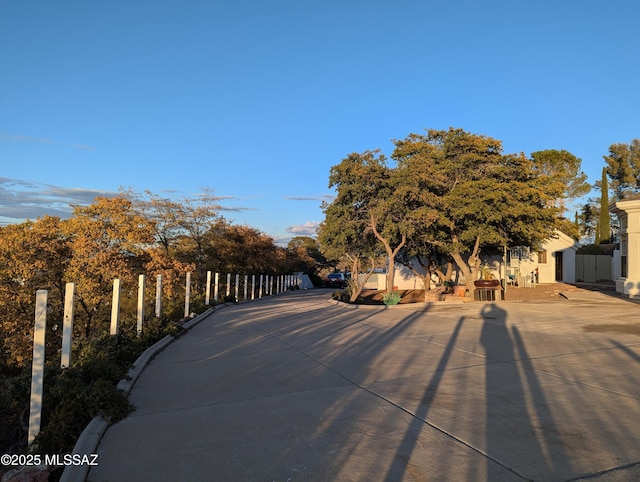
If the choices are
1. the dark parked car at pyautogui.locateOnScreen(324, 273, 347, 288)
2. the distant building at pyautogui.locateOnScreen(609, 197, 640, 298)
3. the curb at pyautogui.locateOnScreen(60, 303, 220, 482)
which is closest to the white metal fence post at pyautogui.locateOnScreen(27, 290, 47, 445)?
the curb at pyautogui.locateOnScreen(60, 303, 220, 482)

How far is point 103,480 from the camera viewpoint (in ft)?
13.5

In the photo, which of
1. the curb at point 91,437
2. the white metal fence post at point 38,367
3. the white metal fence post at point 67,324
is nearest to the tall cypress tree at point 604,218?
the curb at point 91,437

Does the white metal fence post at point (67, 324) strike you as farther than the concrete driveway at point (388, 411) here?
Yes

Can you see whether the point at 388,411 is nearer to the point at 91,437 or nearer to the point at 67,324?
the point at 91,437

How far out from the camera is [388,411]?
566cm

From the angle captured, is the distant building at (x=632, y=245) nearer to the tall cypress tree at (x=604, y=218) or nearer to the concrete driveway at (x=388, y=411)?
the concrete driveway at (x=388, y=411)

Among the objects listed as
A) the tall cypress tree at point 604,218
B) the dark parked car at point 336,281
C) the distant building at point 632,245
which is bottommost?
the dark parked car at point 336,281

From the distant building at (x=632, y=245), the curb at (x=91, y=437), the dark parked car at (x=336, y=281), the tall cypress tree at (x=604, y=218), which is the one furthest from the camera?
the dark parked car at (x=336, y=281)

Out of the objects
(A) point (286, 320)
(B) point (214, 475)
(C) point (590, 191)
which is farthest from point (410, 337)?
(C) point (590, 191)

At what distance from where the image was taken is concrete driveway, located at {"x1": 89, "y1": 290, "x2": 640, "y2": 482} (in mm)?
4156

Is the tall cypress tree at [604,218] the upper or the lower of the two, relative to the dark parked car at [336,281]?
upper

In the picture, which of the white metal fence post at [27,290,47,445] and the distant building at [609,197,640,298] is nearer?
the white metal fence post at [27,290,47,445]

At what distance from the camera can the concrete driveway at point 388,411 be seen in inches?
164

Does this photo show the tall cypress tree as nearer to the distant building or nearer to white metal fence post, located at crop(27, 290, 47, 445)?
the distant building
